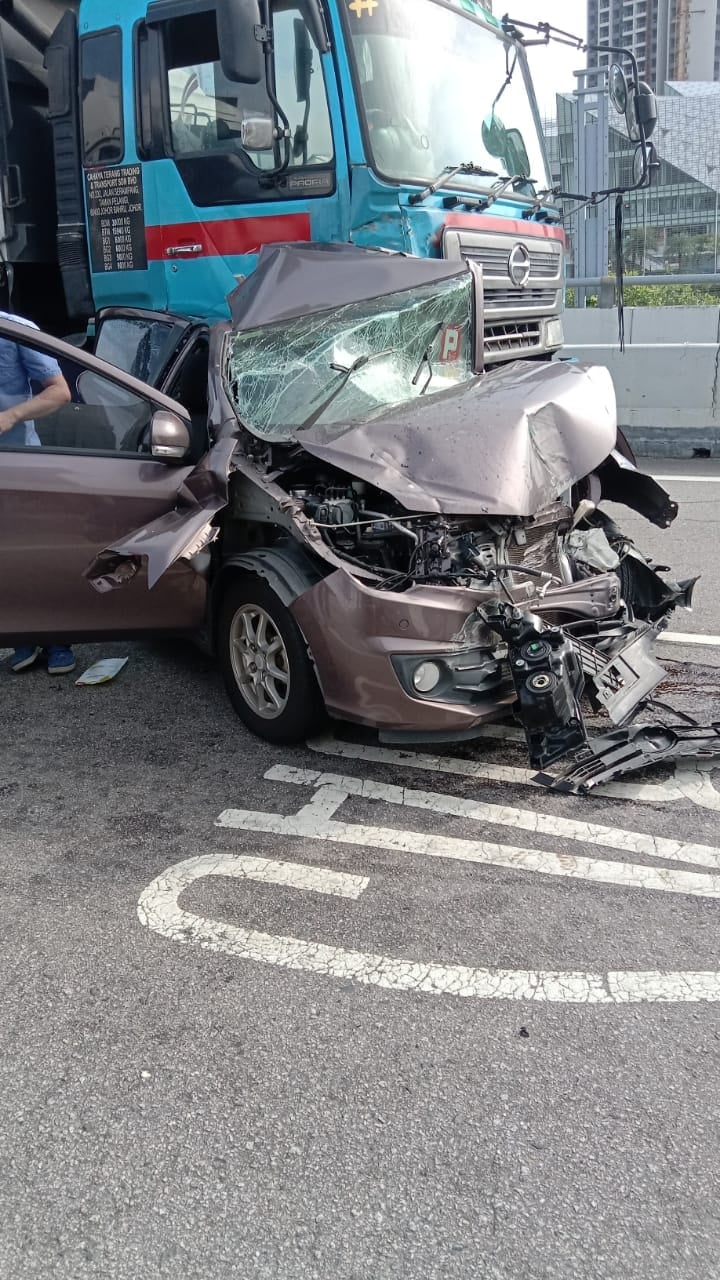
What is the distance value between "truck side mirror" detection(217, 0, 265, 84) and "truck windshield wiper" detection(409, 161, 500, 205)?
966 millimetres

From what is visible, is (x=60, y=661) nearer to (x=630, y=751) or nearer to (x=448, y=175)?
(x=630, y=751)

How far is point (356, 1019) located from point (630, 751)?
152 centimetres

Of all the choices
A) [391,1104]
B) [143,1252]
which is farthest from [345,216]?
[143,1252]

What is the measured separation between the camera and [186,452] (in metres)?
4.27

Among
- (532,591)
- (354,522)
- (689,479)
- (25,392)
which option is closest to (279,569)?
(354,522)

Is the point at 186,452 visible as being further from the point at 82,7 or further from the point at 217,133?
the point at 82,7

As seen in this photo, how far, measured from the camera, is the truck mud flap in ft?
11.7

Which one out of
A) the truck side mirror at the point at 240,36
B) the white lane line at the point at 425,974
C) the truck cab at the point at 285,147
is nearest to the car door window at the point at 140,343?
the truck cab at the point at 285,147

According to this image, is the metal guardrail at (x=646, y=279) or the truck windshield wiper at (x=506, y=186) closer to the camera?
the truck windshield wiper at (x=506, y=186)

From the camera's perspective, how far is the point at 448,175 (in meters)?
5.56

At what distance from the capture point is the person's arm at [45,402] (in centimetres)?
430

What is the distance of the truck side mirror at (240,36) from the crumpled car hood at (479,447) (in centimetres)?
211

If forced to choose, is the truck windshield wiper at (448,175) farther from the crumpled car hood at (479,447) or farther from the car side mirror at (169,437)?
the car side mirror at (169,437)

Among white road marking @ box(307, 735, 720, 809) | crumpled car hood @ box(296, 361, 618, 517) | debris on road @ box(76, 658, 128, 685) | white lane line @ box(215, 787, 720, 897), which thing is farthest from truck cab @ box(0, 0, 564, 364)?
white lane line @ box(215, 787, 720, 897)
